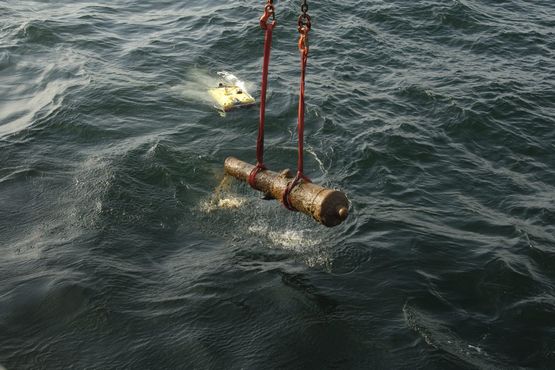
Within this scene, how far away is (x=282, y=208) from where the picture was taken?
14.5 meters

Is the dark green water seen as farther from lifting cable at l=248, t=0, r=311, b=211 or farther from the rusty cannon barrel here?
lifting cable at l=248, t=0, r=311, b=211

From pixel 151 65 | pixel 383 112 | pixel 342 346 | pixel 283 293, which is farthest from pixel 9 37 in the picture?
pixel 342 346

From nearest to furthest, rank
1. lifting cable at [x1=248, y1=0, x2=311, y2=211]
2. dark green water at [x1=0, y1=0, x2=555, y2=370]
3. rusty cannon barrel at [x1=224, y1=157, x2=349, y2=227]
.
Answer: lifting cable at [x1=248, y1=0, x2=311, y2=211]
rusty cannon barrel at [x1=224, y1=157, x2=349, y2=227]
dark green water at [x1=0, y1=0, x2=555, y2=370]

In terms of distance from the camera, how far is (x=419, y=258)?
12781 mm

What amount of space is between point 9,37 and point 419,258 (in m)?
21.5

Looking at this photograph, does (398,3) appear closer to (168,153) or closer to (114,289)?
(168,153)

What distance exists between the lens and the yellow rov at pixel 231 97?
63.7ft

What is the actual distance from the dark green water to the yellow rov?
0.45 metres

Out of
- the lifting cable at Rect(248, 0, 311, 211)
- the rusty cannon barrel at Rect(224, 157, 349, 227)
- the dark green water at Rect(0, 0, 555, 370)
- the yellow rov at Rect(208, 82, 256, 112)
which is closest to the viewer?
the lifting cable at Rect(248, 0, 311, 211)

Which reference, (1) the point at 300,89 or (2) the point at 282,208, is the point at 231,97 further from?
(1) the point at 300,89

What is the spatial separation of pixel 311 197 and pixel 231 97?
1162cm

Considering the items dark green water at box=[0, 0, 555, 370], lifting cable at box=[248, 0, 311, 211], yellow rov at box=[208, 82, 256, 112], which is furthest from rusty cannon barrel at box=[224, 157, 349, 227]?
yellow rov at box=[208, 82, 256, 112]

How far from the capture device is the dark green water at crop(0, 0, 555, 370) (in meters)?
10.7

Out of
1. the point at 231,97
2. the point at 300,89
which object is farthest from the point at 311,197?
the point at 231,97
